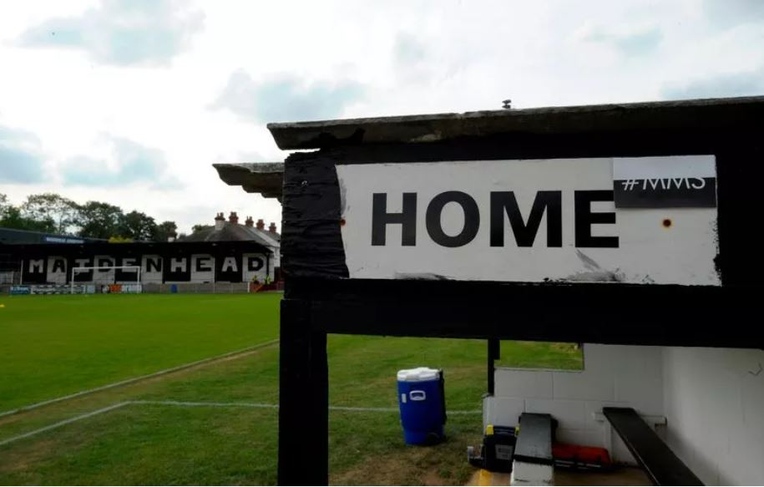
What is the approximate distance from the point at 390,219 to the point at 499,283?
22.2 inches

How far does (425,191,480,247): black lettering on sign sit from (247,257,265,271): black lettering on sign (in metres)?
50.4

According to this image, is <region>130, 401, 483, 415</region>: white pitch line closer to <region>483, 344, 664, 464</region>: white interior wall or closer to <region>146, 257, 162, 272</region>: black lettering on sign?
<region>483, 344, 664, 464</region>: white interior wall

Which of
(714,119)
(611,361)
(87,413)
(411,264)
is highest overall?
(714,119)

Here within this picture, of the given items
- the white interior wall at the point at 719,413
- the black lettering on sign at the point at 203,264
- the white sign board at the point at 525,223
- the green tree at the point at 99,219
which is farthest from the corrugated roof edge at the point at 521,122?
the green tree at the point at 99,219

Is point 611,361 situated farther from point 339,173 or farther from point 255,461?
point 339,173

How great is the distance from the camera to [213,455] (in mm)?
6176

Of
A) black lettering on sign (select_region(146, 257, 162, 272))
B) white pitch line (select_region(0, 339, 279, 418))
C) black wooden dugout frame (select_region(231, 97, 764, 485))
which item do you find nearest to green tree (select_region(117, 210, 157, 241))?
black lettering on sign (select_region(146, 257, 162, 272))

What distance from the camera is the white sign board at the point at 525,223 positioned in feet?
7.38

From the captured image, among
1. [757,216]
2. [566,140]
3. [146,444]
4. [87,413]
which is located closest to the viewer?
[757,216]

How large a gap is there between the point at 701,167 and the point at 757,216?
0.29 m

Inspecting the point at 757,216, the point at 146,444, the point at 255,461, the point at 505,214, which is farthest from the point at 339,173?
the point at 146,444

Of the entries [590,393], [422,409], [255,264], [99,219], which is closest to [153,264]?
[255,264]

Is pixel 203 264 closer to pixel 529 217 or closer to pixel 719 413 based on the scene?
pixel 719 413

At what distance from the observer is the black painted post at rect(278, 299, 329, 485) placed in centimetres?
245
